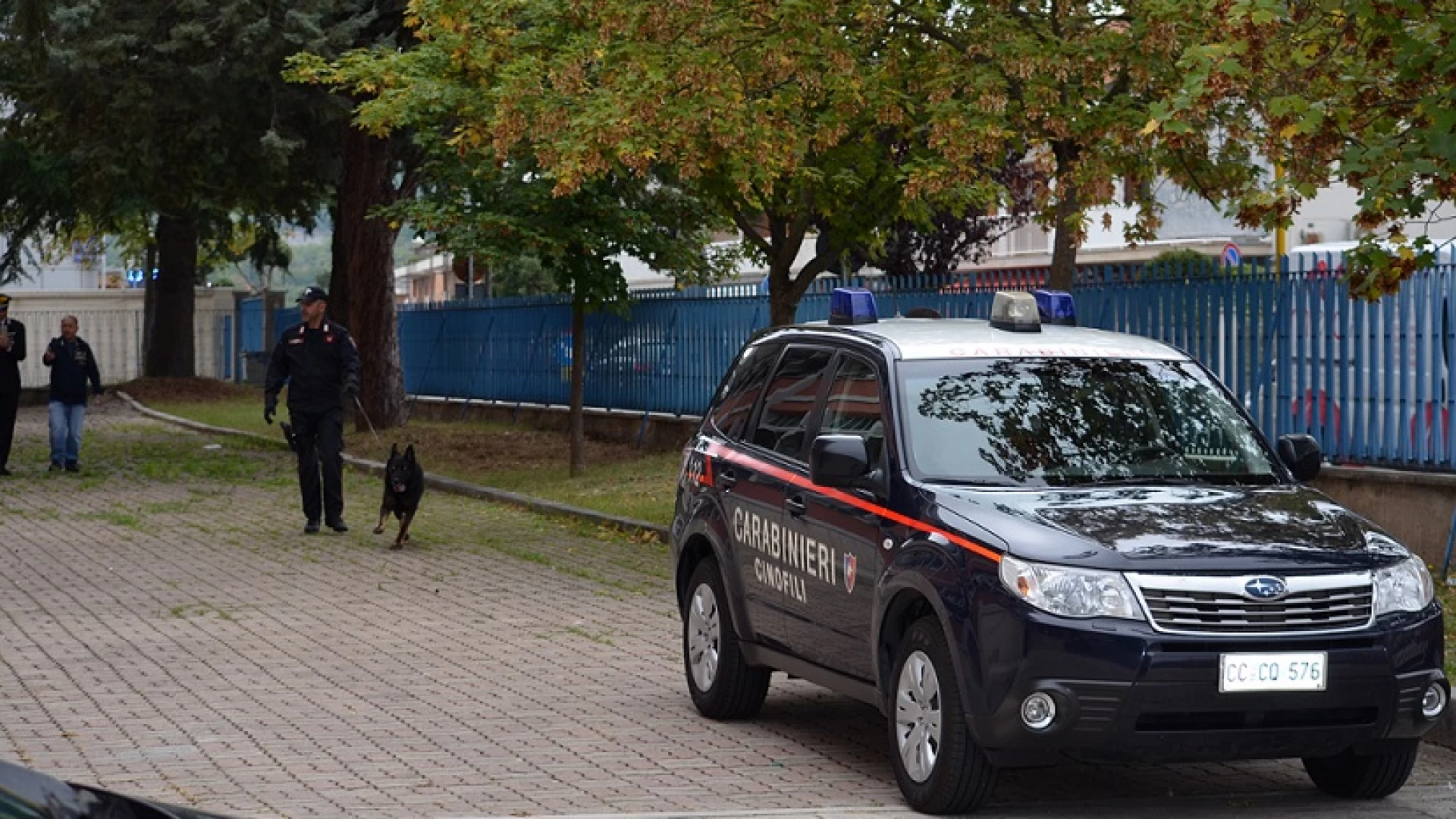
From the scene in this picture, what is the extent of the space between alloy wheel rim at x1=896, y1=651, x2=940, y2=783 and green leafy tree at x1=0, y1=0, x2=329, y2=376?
1923 centimetres

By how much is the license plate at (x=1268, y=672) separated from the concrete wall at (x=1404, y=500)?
25.2ft

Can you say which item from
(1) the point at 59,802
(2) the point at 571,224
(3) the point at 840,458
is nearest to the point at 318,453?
(2) the point at 571,224

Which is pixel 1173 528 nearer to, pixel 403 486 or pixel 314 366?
pixel 403 486

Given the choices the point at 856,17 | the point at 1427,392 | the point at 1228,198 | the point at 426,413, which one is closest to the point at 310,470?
the point at 856,17

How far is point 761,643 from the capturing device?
32.2 ft

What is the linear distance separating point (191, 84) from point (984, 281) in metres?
11.7

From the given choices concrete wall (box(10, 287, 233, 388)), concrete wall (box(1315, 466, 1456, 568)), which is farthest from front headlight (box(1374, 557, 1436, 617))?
concrete wall (box(10, 287, 233, 388))

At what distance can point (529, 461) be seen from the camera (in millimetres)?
27734

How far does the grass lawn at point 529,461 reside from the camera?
2217 centimetres

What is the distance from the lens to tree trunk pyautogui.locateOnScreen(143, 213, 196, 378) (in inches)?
1848

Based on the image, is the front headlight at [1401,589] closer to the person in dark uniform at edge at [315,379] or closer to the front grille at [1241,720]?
the front grille at [1241,720]

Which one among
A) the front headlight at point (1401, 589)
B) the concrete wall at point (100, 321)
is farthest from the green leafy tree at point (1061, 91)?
the concrete wall at point (100, 321)

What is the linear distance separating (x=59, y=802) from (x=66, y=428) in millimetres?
24431

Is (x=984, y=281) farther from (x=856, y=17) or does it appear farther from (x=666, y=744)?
(x=666, y=744)
